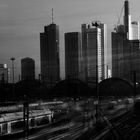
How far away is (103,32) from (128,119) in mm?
4791

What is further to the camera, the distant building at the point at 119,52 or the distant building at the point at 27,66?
the distant building at the point at 119,52

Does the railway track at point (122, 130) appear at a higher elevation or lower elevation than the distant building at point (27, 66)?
lower

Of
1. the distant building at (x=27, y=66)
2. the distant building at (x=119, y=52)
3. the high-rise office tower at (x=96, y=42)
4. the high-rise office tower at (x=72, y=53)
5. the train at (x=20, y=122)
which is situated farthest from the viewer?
the distant building at (x=119, y=52)

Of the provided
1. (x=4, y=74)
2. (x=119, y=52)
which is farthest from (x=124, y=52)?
(x=4, y=74)

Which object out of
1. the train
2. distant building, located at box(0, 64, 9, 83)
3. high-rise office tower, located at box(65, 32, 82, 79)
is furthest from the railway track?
distant building, located at box(0, 64, 9, 83)

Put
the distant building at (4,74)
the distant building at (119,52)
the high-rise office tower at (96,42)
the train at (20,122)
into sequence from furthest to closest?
1. the distant building at (4,74)
2. the distant building at (119,52)
3. the high-rise office tower at (96,42)
4. the train at (20,122)

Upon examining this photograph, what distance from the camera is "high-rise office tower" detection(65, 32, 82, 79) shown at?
49.4 feet

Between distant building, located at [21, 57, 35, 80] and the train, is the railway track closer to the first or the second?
the train

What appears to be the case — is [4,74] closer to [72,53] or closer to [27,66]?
[27,66]

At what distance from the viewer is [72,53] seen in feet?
54.4

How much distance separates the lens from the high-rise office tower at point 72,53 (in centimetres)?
1505

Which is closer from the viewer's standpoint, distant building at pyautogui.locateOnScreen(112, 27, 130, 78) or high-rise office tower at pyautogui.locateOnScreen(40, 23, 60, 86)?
high-rise office tower at pyautogui.locateOnScreen(40, 23, 60, 86)

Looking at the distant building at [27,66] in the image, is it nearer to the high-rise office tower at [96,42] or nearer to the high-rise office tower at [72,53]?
the high-rise office tower at [72,53]

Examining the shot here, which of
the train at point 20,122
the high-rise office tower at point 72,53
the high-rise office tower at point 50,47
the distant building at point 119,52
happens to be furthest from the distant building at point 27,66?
the distant building at point 119,52
